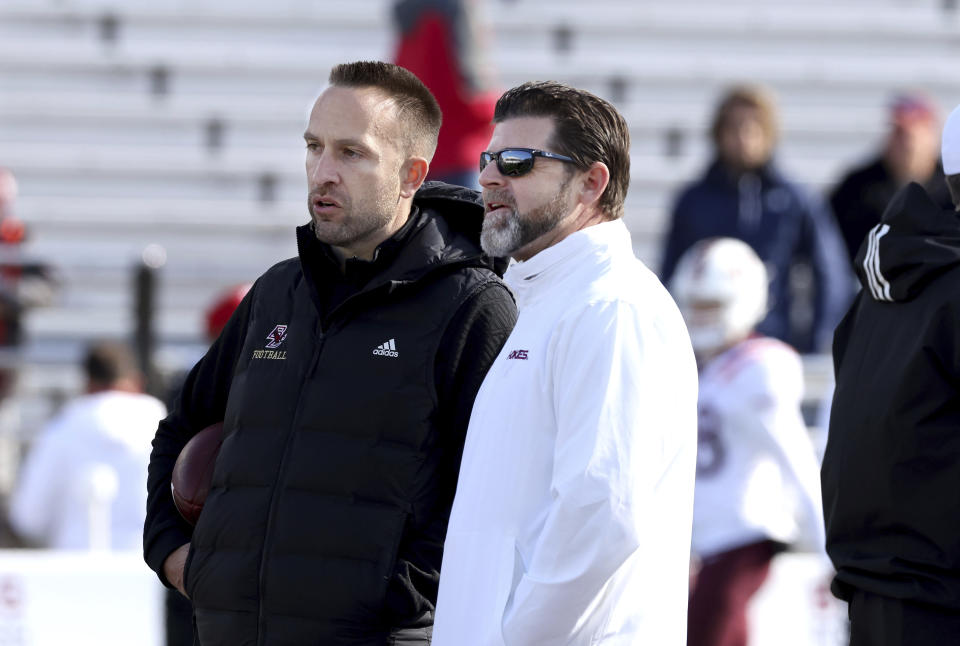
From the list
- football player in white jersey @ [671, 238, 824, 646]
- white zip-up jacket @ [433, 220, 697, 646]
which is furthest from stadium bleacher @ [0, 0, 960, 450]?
white zip-up jacket @ [433, 220, 697, 646]

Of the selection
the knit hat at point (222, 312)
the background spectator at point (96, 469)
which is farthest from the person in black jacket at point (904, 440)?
the background spectator at point (96, 469)

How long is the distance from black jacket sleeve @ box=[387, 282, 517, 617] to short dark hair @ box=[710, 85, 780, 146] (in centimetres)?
Answer: 464

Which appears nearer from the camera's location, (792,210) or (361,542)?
(361,542)

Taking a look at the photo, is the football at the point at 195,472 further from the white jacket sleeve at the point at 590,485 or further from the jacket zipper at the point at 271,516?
the white jacket sleeve at the point at 590,485

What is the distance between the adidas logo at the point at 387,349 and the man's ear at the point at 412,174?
1.11ft

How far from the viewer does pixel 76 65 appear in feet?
36.1

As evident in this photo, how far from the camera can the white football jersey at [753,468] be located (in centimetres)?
574

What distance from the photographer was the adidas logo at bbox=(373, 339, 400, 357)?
9.90ft

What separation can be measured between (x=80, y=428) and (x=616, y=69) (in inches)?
216

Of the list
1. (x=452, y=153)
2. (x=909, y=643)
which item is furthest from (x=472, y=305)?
(x=452, y=153)

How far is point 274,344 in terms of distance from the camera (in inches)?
Answer: 125

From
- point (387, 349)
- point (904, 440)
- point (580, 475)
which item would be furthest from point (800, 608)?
point (580, 475)

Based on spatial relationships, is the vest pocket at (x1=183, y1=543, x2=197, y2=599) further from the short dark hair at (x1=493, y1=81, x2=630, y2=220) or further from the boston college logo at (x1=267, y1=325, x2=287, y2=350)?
the short dark hair at (x1=493, y1=81, x2=630, y2=220)

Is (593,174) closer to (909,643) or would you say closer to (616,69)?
(909,643)
